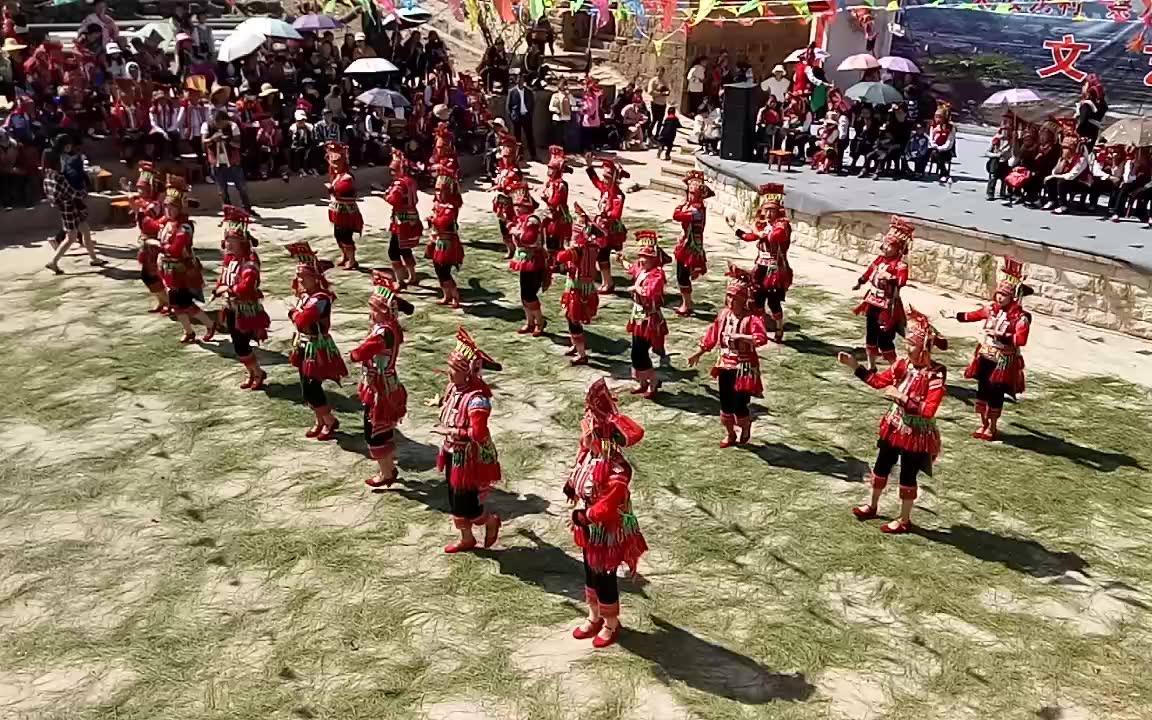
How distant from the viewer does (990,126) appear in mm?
24844

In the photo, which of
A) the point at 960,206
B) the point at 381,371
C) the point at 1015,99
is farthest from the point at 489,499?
the point at 1015,99

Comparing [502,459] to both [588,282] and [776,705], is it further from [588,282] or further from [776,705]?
[776,705]

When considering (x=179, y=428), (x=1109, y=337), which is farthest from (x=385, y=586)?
(x=1109, y=337)

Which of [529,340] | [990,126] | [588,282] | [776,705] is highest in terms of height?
[990,126]

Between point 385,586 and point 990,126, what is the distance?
21922 millimetres

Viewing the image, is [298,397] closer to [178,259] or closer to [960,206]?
[178,259]

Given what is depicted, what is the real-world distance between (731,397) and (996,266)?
22.6 ft

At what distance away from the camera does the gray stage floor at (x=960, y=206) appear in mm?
14500

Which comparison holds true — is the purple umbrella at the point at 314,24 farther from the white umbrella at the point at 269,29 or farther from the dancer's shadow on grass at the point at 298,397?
the dancer's shadow on grass at the point at 298,397

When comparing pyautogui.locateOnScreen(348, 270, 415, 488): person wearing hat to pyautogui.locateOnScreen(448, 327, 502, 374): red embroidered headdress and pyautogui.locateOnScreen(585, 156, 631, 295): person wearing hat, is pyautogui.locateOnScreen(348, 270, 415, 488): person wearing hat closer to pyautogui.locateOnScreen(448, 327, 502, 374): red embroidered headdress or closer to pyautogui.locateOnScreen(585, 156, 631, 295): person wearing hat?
pyautogui.locateOnScreen(448, 327, 502, 374): red embroidered headdress

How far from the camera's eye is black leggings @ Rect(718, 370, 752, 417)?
32.5ft

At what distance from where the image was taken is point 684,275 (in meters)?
13.8

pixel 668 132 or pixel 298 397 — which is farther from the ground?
pixel 668 132

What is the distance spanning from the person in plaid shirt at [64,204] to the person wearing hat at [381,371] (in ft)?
26.0
